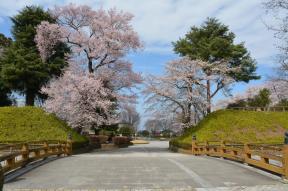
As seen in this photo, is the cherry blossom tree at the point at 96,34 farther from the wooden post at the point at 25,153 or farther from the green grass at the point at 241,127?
the wooden post at the point at 25,153

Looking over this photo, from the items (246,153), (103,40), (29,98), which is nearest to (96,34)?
(103,40)

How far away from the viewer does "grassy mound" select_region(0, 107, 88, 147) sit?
31.8 meters

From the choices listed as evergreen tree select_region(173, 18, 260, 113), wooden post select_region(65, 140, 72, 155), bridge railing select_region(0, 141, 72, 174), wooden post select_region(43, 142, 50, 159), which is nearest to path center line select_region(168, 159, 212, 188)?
bridge railing select_region(0, 141, 72, 174)

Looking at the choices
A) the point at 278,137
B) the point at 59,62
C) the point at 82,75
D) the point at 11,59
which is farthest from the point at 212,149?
the point at 11,59

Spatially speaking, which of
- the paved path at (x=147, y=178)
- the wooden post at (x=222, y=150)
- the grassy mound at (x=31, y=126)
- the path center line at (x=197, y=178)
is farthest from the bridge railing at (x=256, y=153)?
the grassy mound at (x=31, y=126)

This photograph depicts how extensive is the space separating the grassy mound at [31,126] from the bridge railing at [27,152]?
203 inches

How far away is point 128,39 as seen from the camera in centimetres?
3700

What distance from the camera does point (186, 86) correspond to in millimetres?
42438

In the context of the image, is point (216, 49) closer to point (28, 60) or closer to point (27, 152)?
point (28, 60)

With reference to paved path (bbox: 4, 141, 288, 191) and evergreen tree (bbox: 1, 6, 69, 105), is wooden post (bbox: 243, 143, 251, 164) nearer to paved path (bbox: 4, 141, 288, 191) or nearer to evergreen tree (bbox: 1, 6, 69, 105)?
paved path (bbox: 4, 141, 288, 191)

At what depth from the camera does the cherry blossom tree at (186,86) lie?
42031 millimetres

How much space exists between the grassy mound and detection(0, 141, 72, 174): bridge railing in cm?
515

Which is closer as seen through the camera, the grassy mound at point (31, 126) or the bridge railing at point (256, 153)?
the bridge railing at point (256, 153)

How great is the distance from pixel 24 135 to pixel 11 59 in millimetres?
14904
